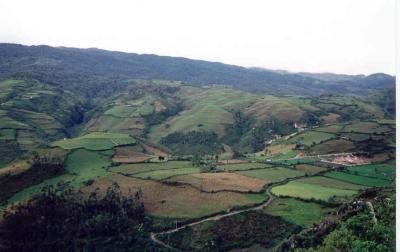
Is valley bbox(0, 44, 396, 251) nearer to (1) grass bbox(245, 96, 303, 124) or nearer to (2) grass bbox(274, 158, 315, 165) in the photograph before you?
(2) grass bbox(274, 158, 315, 165)

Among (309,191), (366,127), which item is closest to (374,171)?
(309,191)

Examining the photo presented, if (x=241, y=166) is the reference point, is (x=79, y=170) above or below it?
below

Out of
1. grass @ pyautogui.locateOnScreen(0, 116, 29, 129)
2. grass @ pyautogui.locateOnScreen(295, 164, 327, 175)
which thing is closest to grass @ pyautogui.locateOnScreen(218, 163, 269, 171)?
grass @ pyautogui.locateOnScreen(295, 164, 327, 175)

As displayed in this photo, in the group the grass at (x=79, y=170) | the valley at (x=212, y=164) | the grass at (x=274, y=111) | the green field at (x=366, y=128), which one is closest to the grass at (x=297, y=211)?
the valley at (x=212, y=164)

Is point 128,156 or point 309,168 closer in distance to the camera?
point 309,168

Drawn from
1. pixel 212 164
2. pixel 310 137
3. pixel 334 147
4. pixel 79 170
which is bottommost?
pixel 79 170

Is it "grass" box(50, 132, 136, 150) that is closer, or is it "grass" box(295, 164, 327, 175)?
"grass" box(295, 164, 327, 175)

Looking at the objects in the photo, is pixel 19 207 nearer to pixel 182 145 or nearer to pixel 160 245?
pixel 160 245

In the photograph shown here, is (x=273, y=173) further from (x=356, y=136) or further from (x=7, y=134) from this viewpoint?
(x=7, y=134)

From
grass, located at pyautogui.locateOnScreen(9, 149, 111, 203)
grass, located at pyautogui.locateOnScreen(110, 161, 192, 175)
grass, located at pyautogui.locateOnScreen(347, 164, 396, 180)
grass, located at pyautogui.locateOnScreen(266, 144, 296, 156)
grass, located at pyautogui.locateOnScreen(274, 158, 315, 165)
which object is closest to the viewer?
grass, located at pyautogui.locateOnScreen(9, 149, 111, 203)
